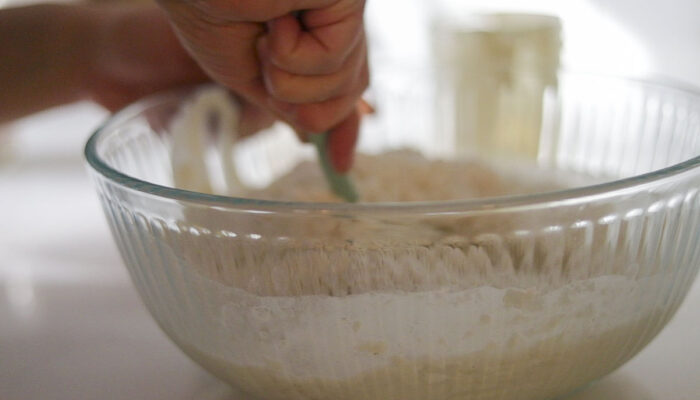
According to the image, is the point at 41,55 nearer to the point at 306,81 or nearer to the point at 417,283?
the point at 306,81

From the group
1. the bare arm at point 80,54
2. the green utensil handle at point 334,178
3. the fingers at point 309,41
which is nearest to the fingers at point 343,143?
the green utensil handle at point 334,178

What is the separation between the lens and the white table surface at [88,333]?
0.43 metres

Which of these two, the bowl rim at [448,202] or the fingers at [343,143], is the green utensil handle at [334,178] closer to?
the fingers at [343,143]

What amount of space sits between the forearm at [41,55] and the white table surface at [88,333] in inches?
5.1

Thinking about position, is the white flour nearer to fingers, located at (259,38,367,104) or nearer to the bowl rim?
the bowl rim

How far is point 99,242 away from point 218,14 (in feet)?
1.32

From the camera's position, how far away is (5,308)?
1.83 ft

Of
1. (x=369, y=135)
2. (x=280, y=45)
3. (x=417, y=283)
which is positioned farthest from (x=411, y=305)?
(x=369, y=135)

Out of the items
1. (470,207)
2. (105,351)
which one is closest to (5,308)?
(105,351)

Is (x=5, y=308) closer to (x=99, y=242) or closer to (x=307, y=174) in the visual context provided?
(x=99, y=242)

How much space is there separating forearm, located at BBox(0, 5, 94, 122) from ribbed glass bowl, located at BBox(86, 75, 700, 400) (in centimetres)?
37

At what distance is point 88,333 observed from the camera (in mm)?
516

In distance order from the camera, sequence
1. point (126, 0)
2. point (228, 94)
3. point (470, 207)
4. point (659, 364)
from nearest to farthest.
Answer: point (470, 207), point (659, 364), point (228, 94), point (126, 0)

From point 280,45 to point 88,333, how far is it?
0.93ft
